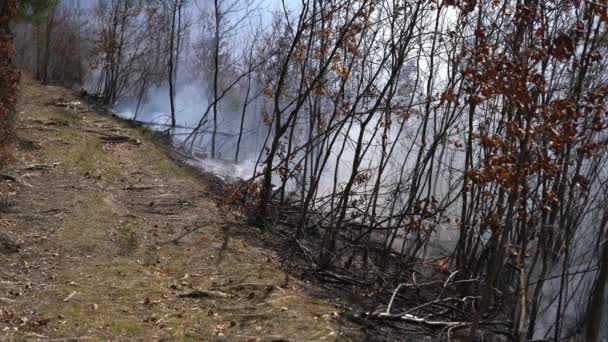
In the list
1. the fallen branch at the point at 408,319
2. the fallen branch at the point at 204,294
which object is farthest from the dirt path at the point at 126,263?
the fallen branch at the point at 408,319

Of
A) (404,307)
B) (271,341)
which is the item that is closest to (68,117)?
(404,307)

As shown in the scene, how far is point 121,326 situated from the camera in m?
4.68

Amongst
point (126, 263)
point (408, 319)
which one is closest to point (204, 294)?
point (126, 263)

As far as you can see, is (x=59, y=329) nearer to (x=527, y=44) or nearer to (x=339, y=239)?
(x=527, y=44)

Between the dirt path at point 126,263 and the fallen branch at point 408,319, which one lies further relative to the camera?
the fallen branch at point 408,319

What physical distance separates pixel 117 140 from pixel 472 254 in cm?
784

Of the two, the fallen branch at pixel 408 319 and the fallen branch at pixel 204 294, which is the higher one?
the fallen branch at pixel 408 319

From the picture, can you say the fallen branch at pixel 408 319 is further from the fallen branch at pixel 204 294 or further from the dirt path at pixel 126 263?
the fallen branch at pixel 204 294

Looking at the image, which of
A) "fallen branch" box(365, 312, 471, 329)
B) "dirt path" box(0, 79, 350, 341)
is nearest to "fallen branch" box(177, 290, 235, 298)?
"dirt path" box(0, 79, 350, 341)

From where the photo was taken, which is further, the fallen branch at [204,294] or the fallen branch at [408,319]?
the fallen branch at [204,294]

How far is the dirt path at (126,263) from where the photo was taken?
4.80 m

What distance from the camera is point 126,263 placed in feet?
20.5

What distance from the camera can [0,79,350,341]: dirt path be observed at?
4801 millimetres

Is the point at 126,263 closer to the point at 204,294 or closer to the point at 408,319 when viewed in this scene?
the point at 204,294
